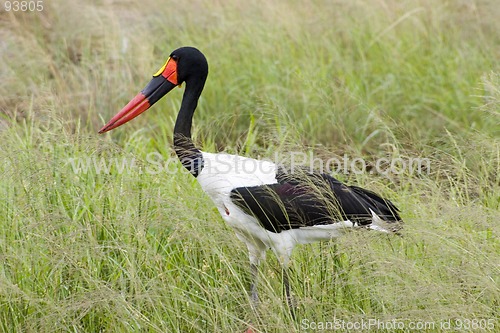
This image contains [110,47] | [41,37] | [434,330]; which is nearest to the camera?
→ [434,330]

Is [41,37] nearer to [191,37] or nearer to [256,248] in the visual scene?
[191,37]

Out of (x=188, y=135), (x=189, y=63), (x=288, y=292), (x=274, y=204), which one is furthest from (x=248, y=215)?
(x=189, y=63)

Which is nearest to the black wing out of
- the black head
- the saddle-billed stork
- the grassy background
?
the saddle-billed stork

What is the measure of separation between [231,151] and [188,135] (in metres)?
0.85

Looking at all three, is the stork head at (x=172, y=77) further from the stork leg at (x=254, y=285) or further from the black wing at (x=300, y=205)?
the stork leg at (x=254, y=285)

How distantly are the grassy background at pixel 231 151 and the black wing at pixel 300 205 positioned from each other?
0.52 ft

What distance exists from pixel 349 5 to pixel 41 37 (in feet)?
7.89

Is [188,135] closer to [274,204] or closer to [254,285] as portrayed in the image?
[274,204]

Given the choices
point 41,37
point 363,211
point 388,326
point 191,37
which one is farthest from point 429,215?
point 41,37

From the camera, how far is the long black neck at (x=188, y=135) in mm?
3803

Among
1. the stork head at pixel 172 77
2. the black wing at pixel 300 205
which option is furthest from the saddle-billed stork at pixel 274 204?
the stork head at pixel 172 77

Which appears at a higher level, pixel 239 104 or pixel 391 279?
pixel 239 104

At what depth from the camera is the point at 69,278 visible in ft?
10.9

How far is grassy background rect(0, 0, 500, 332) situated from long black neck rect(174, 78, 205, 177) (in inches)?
6.4
